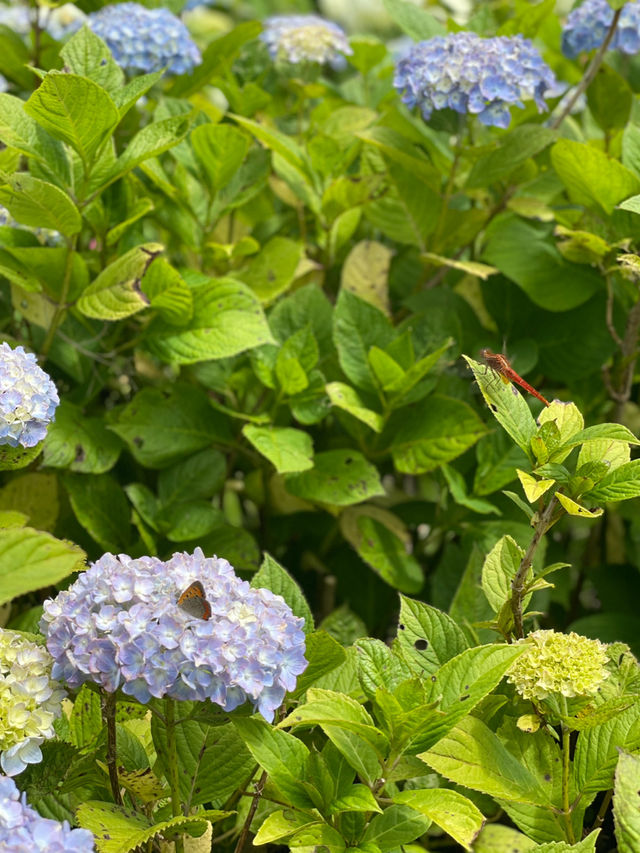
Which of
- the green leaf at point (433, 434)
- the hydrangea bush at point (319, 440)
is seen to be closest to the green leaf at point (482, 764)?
the hydrangea bush at point (319, 440)

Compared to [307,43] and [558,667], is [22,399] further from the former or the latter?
[307,43]

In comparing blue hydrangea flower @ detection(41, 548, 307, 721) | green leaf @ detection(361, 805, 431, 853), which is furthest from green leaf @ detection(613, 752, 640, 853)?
blue hydrangea flower @ detection(41, 548, 307, 721)

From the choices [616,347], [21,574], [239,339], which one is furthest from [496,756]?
[616,347]

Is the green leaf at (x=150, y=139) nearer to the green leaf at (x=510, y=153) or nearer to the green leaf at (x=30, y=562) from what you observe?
the green leaf at (x=510, y=153)

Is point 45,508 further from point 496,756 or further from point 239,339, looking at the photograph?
point 496,756

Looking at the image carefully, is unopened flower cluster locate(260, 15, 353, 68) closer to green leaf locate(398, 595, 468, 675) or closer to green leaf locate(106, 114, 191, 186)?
green leaf locate(106, 114, 191, 186)

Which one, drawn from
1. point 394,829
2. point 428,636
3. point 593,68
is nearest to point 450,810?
point 394,829
